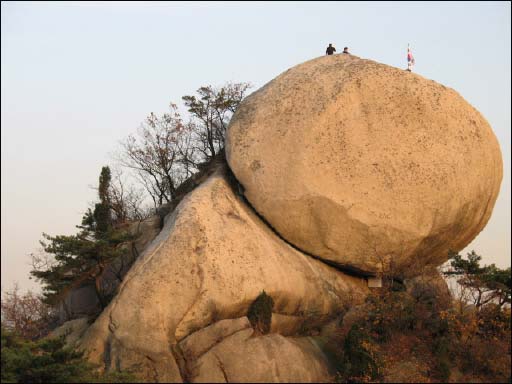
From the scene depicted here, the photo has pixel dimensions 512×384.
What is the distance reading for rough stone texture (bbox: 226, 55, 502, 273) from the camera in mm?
24719

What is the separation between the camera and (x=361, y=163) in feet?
81.9

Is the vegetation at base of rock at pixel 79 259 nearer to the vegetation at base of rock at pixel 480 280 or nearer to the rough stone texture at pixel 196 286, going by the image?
the rough stone texture at pixel 196 286

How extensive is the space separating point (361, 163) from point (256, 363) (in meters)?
9.03

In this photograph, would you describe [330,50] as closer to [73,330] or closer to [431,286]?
[431,286]

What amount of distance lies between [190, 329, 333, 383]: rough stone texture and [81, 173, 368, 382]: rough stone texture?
0.42 m

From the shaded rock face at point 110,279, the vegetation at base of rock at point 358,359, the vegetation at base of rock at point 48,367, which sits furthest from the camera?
the shaded rock face at point 110,279

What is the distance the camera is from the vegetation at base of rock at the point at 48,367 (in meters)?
18.4

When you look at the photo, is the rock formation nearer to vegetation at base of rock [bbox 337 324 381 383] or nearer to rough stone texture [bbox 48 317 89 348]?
vegetation at base of rock [bbox 337 324 381 383]

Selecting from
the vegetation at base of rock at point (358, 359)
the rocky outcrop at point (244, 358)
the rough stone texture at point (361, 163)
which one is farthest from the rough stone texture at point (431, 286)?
the rocky outcrop at point (244, 358)

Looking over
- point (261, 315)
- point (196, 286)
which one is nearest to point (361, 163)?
point (261, 315)

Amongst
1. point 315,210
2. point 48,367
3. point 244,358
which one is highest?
point 315,210

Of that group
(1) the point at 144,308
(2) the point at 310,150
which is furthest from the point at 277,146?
(1) the point at 144,308

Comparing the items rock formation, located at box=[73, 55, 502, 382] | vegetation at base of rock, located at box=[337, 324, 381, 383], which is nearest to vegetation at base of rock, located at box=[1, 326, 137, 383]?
rock formation, located at box=[73, 55, 502, 382]

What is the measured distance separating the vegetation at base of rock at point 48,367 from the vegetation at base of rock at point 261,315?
491 centimetres
